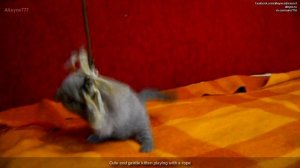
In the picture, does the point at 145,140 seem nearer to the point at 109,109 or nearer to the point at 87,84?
the point at 109,109

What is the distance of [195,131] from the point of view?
3.81 ft

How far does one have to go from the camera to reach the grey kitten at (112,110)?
1022 mm

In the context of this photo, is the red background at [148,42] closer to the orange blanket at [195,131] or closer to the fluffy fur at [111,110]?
the orange blanket at [195,131]

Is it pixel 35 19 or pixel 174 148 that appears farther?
pixel 35 19

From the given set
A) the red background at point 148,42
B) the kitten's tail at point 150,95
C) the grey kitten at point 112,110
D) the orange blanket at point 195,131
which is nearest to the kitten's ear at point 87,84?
the grey kitten at point 112,110

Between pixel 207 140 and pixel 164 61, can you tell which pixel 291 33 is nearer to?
pixel 164 61

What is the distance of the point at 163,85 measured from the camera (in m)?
1.59

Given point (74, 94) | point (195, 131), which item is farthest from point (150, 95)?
point (74, 94)

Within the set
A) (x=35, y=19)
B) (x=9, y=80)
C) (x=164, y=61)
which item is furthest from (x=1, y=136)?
(x=164, y=61)

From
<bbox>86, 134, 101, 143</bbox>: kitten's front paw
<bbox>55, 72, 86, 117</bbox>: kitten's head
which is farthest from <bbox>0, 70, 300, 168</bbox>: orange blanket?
<bbox>55, 72, 86, 117</bbox>: kitten's head

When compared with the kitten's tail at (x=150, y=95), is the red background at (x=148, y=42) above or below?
above

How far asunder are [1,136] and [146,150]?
0.51 meters

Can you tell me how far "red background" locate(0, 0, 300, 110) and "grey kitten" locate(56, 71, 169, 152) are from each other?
36 cm

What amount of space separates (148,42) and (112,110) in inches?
20.7
